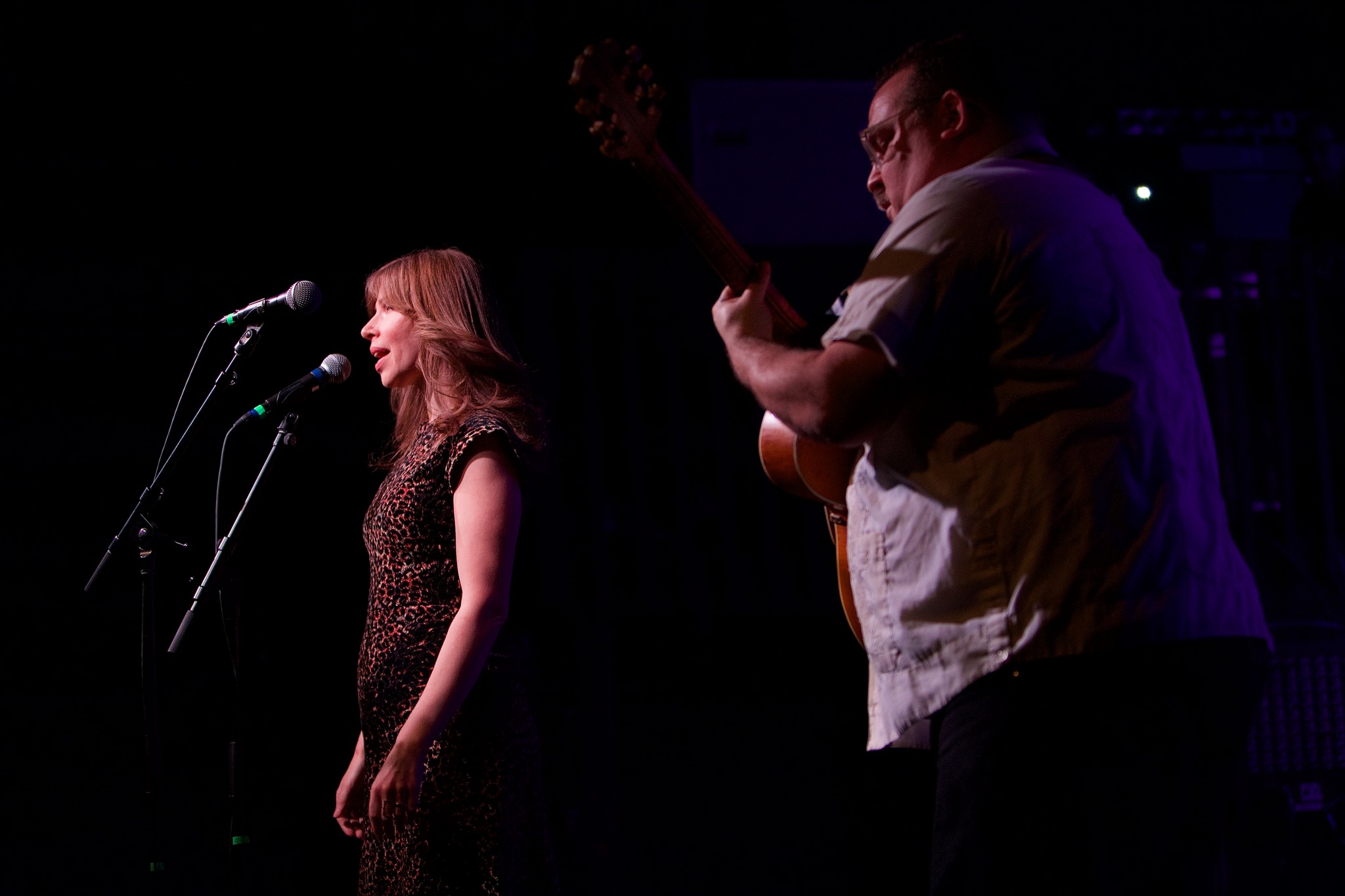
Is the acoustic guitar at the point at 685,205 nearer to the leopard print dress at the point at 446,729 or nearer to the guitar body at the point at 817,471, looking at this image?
the guitar body at the point at 817,471

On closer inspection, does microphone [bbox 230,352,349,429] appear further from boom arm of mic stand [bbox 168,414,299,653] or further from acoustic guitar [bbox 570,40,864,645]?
acoustic guitar [bbox 570,40,864,645]

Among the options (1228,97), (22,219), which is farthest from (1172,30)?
(22,219)

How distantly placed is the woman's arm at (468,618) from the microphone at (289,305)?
0.55 metres

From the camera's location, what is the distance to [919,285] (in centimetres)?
133

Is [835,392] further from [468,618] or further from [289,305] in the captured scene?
[289,305]

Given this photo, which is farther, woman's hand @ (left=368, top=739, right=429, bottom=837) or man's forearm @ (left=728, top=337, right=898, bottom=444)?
woman's hand @ (left=368, top=739, right=429, bottom=837)

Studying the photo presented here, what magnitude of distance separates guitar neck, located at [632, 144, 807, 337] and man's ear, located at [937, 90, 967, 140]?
43cm

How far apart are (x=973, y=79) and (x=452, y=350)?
1.19m

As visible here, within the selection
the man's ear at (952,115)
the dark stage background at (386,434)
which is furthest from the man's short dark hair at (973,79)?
the dark stage background at (386,434)

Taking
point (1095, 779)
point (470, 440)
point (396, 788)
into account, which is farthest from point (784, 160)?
point (1095, 779)

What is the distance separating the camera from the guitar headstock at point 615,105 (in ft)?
6.47

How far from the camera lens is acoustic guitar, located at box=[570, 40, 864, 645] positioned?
6.29 feet

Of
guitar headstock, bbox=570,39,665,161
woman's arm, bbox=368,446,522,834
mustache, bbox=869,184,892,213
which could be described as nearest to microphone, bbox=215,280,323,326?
woman's arm, bbox=368,446,522,834

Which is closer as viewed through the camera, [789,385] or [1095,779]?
[1095,779]
